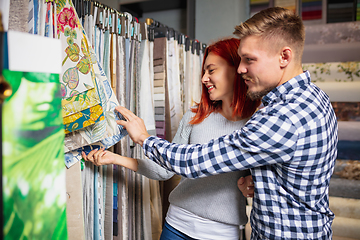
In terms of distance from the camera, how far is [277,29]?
Answer: 0.84m

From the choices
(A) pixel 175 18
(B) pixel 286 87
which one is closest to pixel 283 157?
(B) pixel 286 87

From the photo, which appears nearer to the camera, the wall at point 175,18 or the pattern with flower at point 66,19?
the pattern with flower at point 66,19

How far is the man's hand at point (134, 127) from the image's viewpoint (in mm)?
942

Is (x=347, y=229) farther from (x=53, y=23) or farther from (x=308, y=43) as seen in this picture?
(x=53, y=23)

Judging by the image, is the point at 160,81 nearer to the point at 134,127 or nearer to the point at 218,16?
the point at 134,127

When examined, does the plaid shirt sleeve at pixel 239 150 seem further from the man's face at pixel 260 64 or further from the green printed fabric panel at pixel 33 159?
the green printed fabric panel at pixel 33 159

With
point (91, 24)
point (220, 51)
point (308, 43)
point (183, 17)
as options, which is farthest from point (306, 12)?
point (91, 24)

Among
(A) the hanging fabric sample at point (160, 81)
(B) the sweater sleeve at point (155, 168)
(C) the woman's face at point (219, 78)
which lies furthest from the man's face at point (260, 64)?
(A) the hanging fabric sample at point (160, 81)

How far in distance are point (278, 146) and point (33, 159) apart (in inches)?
22.4

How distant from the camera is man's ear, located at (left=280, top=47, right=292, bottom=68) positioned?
842 millimetres

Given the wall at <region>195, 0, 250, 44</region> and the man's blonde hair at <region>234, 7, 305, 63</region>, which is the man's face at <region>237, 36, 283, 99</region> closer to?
the man's blonde hair at <region>234, 7, 305, 63</region>

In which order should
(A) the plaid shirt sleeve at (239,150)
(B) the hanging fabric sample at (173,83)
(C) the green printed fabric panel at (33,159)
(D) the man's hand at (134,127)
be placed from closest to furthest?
(C) the green printed fabric panel at (33,159)
(A) the plaid shirt sleeve at (239,150)
(D) the man's hand at (134,127)
(B) the hanging fabric sample at (173,83)

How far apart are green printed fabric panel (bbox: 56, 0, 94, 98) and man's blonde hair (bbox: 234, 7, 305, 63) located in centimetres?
48

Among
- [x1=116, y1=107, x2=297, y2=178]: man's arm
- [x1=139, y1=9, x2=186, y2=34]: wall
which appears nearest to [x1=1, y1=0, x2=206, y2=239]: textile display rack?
[x1=116, y1=107, x2=297, y2=178]: man's arm
